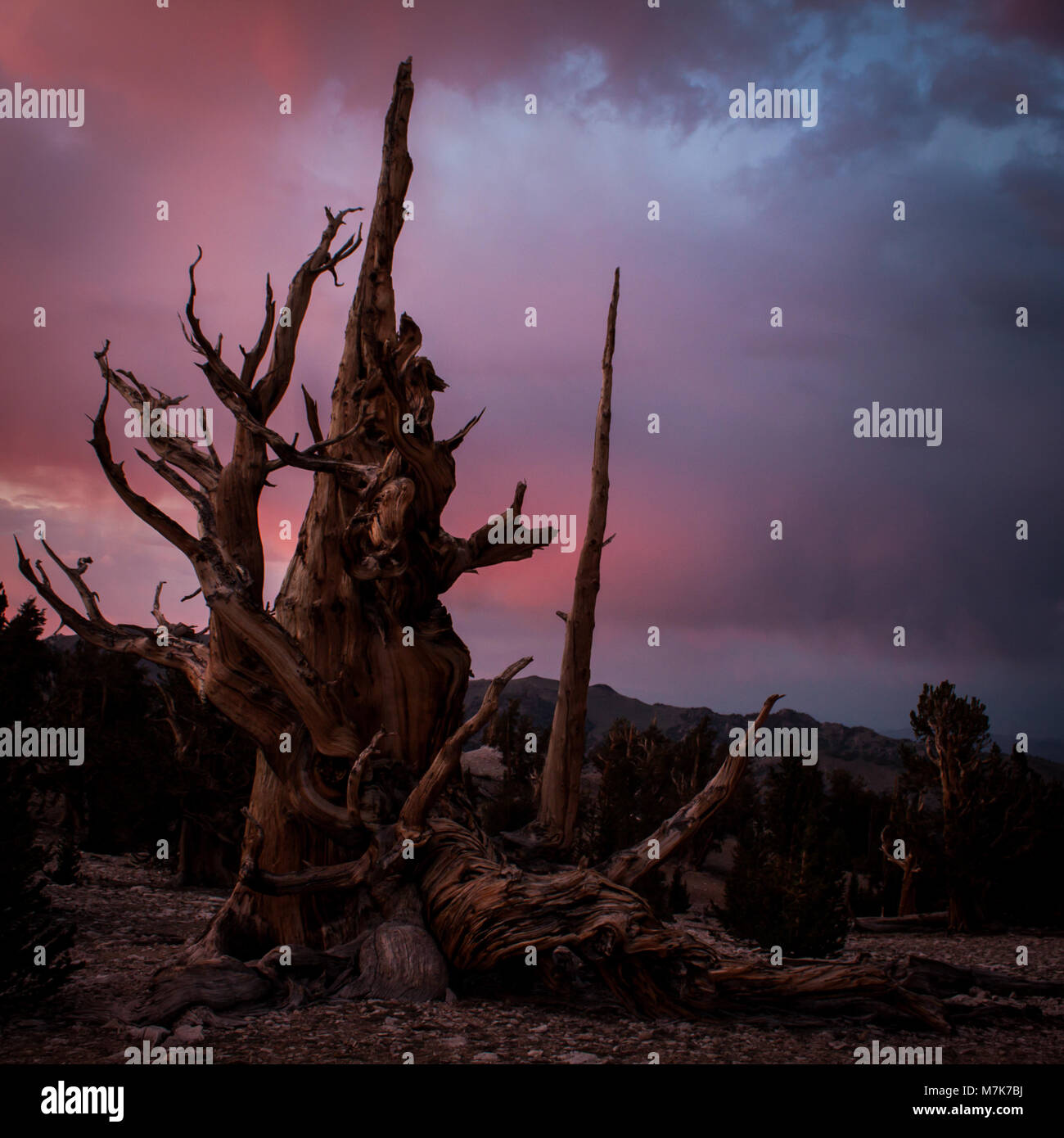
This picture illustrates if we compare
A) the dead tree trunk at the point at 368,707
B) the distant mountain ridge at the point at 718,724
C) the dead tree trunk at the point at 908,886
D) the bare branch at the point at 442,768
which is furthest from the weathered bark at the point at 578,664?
the distant mountain ridge at the point at 718,724

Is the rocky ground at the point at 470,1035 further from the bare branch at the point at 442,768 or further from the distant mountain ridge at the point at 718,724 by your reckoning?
the distant mountain ridge at the point at 718,724

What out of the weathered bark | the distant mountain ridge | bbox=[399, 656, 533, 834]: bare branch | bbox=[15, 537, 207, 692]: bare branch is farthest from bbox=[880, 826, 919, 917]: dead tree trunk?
the distant mountain ridge

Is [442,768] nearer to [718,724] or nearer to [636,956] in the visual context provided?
[636,956]

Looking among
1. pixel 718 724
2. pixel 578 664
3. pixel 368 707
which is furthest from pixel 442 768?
pixel 718 724

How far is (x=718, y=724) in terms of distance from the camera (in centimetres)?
9038

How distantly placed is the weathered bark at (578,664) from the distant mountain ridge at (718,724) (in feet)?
115

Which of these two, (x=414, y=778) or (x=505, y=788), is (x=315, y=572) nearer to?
(x=414, y=778)

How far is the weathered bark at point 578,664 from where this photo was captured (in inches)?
353

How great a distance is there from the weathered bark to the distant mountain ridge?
115 feet

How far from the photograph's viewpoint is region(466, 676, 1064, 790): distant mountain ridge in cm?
5872

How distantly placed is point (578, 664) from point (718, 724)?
3310 inches

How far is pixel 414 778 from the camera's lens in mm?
7738
